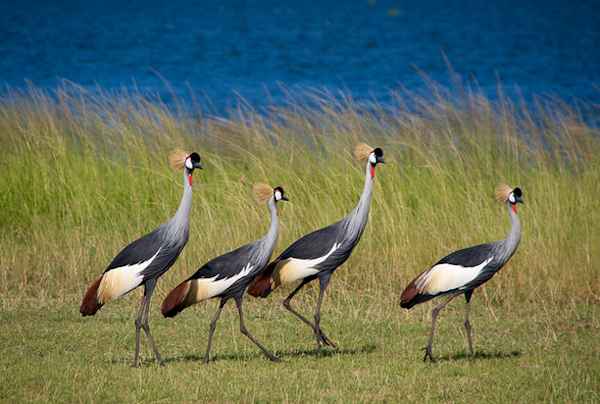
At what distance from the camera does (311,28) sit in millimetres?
40188

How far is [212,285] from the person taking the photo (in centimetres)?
476

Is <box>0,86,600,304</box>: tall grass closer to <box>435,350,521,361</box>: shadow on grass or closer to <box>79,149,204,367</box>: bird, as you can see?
<box>435,350,521,361</box>: shadow on grass

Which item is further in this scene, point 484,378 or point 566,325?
point 566,325

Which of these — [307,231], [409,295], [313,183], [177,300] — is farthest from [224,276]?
[313,183]

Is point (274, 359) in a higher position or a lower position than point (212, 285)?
lower

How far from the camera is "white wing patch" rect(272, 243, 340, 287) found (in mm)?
5023

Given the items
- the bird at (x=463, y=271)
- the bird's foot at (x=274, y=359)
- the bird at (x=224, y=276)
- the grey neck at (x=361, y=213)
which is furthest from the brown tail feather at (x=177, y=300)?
the bird at (x=463, y=271)

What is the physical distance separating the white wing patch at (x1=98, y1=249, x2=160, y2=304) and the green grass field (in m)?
0.53

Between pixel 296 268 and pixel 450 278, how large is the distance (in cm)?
105

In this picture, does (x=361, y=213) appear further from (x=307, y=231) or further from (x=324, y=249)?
(x=307, y=231)

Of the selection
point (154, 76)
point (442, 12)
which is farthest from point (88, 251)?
point (442, 12)

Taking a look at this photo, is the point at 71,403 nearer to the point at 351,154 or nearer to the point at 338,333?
the point at 338,333

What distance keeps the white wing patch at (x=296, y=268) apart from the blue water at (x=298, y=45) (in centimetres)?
1388

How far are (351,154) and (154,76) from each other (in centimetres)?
2065
